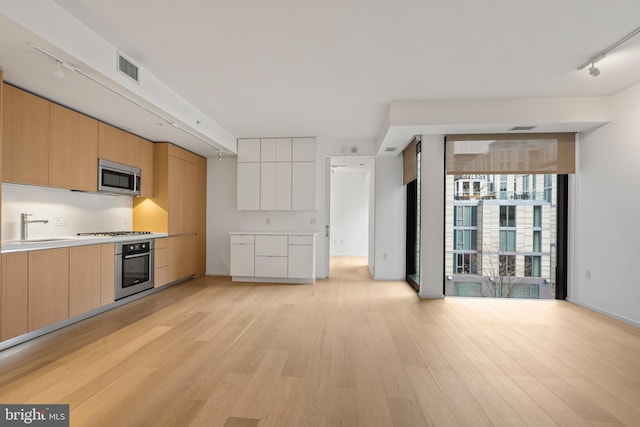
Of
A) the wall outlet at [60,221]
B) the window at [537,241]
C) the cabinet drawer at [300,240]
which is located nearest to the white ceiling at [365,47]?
the wall outlet at [60,221]

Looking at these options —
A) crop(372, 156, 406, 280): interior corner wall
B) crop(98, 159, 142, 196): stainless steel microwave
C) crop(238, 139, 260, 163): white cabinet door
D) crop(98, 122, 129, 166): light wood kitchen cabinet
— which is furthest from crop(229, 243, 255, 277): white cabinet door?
crop(372, 156, 406, 280): interior corner wall

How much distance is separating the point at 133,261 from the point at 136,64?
8.18 feet

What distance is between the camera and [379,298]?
4.35 m

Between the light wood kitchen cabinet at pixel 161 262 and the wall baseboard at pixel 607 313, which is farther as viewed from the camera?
the light wood kitchen cabinet at pixel 161 262

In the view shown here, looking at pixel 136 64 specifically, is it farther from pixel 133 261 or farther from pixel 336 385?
pixel 336 385

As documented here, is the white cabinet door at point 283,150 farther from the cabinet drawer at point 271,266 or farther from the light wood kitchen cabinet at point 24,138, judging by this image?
the light wood kitchen cabinet at point 24,138

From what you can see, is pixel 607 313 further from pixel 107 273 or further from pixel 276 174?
pixel 107 273

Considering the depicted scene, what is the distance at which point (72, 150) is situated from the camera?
333 cm

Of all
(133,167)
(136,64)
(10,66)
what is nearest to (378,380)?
(136,64)

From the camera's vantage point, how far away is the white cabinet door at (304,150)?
5539 mm

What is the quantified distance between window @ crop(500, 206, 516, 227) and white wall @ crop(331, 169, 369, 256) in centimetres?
372

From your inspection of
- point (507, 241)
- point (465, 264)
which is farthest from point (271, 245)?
point (507, 241)

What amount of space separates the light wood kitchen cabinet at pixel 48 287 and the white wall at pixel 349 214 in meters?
6.97

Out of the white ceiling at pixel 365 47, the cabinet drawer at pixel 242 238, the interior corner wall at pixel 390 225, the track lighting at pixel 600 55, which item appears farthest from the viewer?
the interior corner wall at pixel 390 225
